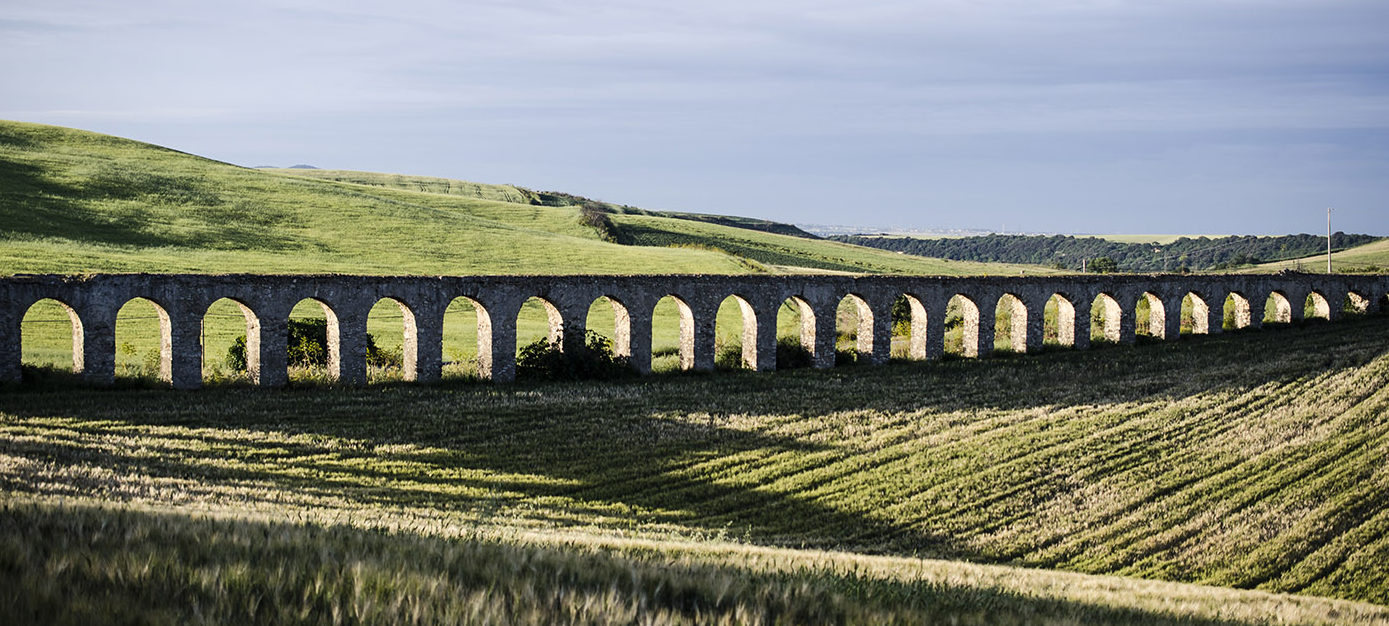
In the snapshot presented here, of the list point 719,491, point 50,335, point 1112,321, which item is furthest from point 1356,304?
point 50,335

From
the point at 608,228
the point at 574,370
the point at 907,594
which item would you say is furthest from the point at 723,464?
the point at 608,228

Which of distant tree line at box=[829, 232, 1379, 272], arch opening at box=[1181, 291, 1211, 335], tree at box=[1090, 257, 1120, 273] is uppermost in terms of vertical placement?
distant tree line at box=[829, 232, 1379, 272]

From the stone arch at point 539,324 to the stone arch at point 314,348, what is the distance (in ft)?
15.2

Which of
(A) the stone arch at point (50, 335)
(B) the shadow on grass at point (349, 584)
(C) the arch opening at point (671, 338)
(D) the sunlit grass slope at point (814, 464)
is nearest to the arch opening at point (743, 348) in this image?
(C) the arch opening at point (671, 338)

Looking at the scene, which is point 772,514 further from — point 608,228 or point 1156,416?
point 608,228

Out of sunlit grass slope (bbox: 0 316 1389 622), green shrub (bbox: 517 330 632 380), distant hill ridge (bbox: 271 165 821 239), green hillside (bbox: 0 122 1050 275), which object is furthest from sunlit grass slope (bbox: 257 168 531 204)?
sunlit grass slope (bbox: 0 316 1389 622)

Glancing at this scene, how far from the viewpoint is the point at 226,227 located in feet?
146

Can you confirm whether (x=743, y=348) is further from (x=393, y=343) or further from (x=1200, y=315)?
(x=1200, y=315)

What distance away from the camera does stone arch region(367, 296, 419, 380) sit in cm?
2570

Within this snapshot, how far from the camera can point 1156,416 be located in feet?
78.9

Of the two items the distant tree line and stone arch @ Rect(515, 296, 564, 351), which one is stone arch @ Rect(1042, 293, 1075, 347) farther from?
the distant tree line

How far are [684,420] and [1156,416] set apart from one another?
1094 centimetres

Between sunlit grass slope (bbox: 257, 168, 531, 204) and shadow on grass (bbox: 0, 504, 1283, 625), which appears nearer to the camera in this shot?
shadow on grass (bbox: 0, 504, 1283, 625)

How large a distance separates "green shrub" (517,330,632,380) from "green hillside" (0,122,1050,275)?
43.1 feet
